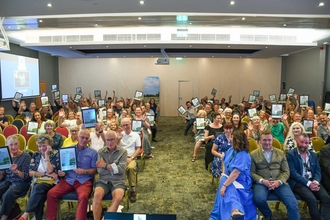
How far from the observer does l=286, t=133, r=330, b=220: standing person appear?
10.7 feet

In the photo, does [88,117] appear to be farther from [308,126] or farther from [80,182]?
[308,126]

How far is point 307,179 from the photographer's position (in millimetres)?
3447

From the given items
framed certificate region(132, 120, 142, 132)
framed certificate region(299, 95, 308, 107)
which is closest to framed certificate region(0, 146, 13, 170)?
framed certificate region(132, 120, 142, 132)

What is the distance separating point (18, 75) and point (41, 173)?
9139 millimetres

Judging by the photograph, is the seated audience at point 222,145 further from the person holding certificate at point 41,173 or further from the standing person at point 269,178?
the person holding certificate at point 41,173

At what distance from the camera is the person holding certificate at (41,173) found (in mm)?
3270

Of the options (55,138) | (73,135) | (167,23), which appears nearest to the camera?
(73,135)

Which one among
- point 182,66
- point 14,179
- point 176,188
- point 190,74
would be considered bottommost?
point 176,188

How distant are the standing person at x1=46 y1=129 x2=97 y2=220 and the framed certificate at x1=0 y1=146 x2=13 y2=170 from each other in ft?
2.13

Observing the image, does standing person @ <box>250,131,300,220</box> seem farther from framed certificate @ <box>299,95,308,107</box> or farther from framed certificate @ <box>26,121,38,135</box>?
framed certificate @ <box>299,95,308,107</box>

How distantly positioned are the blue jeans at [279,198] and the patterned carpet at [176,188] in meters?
0.70

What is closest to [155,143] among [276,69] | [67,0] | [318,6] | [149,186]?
[149,186]

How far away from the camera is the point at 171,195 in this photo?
14.6ft

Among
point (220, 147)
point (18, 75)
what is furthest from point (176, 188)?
point (18, 75)
